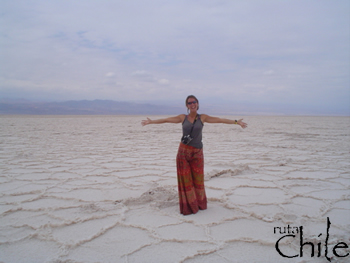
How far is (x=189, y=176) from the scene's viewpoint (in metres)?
2.68

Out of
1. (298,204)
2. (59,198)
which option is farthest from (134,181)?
(298,204)

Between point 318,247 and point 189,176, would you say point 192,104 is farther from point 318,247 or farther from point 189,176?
point 318,247

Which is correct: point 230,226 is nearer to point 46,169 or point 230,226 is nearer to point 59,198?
point 59,198

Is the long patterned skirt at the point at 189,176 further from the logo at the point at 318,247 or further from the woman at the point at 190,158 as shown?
the logo at the point at 318,247

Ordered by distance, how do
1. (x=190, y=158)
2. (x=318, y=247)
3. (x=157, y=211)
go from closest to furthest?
(x=318, y=247)
(x=190, y=158)
(x=157, y=211)

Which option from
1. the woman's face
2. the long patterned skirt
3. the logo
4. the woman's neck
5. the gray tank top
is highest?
the woman's face

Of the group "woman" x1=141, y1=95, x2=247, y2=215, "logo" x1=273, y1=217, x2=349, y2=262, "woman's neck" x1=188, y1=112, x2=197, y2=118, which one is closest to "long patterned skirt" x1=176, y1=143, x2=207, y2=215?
"woman" x1=141, y1=95, x2=247, y2=215

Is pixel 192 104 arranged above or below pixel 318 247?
above

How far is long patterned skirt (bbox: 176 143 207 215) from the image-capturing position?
8.75 ft

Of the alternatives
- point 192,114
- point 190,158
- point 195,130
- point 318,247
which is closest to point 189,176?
point 190,158

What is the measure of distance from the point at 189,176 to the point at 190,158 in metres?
0.18

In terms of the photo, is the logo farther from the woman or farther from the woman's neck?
the woman's neck

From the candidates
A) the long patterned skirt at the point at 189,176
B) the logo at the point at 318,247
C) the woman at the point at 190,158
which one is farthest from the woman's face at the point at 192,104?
the logo at the point at 318,247

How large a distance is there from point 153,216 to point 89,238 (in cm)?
66
